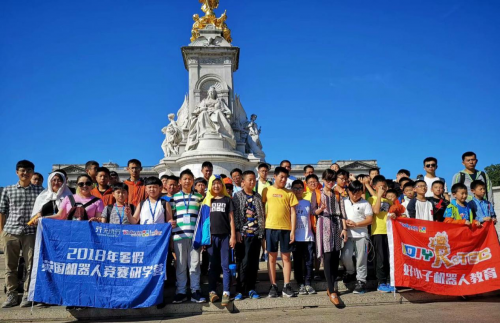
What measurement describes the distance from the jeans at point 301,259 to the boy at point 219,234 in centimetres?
114

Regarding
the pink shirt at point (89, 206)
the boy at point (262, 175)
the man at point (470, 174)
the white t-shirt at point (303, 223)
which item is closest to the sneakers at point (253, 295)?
the white t-shirt at point (303, 223)

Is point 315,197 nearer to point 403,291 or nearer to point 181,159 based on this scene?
point 403,291

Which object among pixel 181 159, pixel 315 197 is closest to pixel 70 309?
pixel 315 197

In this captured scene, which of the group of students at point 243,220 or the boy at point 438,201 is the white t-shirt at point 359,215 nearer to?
the group of students at point 243,220

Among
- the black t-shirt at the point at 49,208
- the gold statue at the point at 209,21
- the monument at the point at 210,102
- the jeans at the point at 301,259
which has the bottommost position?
the jeans at the point at 301,259

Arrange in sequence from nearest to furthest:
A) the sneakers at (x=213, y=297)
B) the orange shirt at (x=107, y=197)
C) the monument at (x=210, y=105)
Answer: the sneakers at (x=213, y=297) < the orange shirt at (x=107, y=197) < the monument at (x=210, y=105)

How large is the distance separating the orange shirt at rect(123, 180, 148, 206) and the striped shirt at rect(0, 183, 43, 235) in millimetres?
1652

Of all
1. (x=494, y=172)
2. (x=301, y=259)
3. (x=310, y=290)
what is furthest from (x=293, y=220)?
(x=494, y=172)

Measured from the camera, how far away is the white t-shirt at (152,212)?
237 inches

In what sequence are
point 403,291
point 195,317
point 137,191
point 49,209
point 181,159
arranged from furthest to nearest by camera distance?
point 181,159
point 137,191
point 403,291
point 49,209
point 195,317

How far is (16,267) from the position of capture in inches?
236

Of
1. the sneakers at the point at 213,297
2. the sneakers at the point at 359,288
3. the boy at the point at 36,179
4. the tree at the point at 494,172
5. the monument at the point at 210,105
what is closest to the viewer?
the sneakers at the point at 213,297

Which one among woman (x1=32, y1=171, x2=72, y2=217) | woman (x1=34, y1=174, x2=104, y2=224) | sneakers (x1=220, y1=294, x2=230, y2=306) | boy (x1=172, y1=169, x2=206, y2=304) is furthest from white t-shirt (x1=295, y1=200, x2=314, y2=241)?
woman (x1=32, y1=171, x2=72, y2=217)

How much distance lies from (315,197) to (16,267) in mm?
4908
